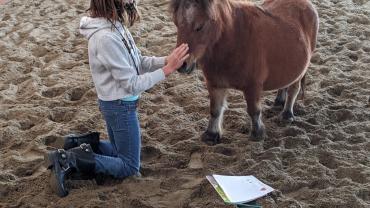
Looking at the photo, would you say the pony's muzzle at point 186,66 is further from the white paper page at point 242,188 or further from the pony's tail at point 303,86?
the pony's tail at point 303,86

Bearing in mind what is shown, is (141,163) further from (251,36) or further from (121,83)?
(251,36)

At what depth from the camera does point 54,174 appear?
9.04 ft

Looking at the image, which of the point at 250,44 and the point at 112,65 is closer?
the point at 112,65

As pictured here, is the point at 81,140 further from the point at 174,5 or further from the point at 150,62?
the point at 174,5

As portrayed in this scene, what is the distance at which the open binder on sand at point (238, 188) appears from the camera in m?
2.71

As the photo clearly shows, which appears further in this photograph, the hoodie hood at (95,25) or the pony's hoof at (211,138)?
the pony's hoof at (211,138)

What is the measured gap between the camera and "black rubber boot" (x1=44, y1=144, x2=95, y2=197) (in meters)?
2.74

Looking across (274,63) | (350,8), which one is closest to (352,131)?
(274,63)

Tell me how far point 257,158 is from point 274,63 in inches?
24.4

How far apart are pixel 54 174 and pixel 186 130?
3.48ft

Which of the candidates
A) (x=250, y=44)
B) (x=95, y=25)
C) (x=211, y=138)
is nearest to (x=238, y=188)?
(x=211, y=138)

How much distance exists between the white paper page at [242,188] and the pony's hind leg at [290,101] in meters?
0.81

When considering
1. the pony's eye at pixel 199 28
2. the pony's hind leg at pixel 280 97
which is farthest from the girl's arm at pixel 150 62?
the pony's hind leg at pixel 280 97

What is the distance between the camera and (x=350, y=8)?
5430mm
